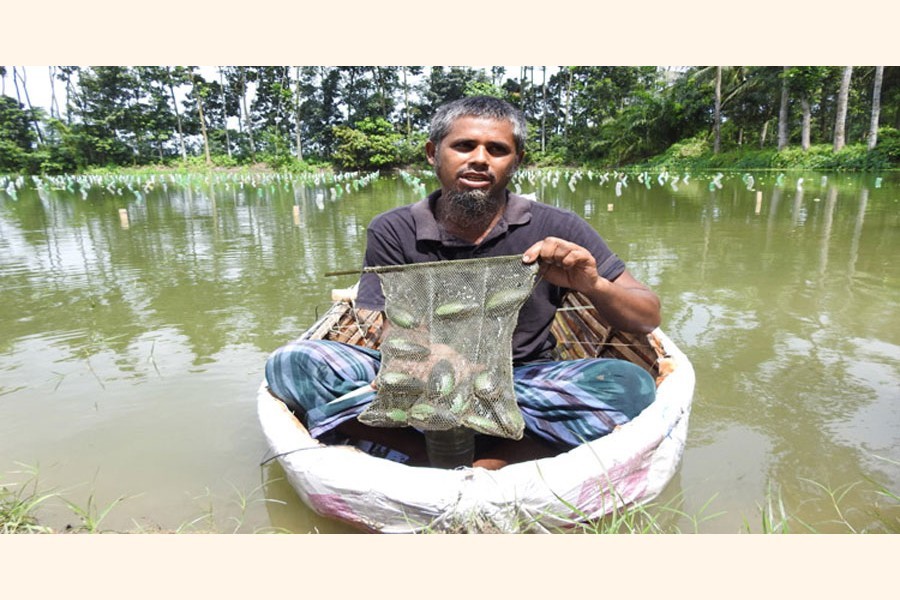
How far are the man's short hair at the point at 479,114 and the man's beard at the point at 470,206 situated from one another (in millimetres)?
248

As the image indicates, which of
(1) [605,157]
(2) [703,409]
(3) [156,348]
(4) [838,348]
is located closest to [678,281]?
(4) [838,348]

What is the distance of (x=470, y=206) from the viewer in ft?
6.95

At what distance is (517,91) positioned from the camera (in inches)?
1684

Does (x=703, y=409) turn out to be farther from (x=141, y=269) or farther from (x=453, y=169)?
(x=141, y=269)

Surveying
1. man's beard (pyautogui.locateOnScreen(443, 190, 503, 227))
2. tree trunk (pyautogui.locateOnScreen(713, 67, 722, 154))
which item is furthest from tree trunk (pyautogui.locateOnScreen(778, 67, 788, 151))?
man's beard (pyautogui.locateOnScreen(443, 190, 503, 227))

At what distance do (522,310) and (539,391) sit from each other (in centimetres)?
36

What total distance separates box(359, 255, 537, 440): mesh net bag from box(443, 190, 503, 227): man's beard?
297 millimetres

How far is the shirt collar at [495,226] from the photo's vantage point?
2211 mm

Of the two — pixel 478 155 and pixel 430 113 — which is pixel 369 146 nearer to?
pixel 430 113

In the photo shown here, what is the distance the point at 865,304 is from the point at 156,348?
19.0 ft

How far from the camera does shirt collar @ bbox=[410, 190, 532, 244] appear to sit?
7.25 ft

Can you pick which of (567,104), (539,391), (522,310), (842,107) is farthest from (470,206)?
(567,104)

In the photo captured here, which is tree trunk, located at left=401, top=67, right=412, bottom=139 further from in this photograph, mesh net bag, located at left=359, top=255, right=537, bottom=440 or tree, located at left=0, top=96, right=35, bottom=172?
mesh net bag, located at left=359, top=255, right=537, bottom=440

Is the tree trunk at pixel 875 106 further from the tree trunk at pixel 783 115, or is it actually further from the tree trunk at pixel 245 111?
the tree trunk at pixel 245 111
